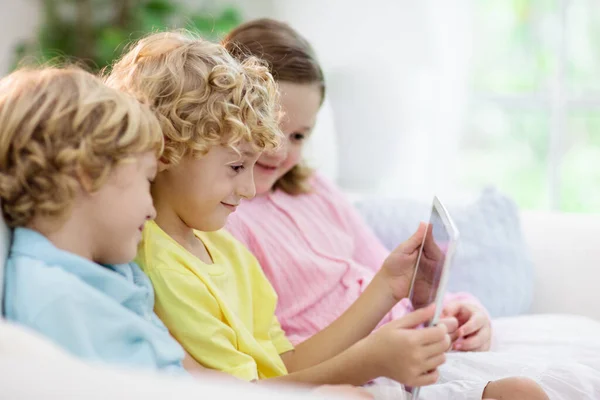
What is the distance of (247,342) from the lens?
1185 mm

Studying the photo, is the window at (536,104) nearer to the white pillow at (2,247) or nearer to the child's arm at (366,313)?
the child's arm at (366,313)

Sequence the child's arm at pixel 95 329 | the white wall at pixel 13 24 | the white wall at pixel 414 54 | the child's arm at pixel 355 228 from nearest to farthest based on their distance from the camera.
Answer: the child's arm at pixel 95 329
the child's arm at pixel 355 228
the white wall at pixel 414 54
the white wall at pixel 13 24

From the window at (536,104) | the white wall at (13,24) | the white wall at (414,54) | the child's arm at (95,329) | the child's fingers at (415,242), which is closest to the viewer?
the child's arm at (95,329)

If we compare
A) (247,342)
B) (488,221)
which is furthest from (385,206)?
(247,342)

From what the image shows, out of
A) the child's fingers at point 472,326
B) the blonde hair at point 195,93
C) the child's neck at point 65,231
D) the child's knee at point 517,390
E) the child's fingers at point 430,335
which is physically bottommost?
the child's fingers at point 472,326

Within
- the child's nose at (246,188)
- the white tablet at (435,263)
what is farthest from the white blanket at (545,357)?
the child's nose at (246,188)

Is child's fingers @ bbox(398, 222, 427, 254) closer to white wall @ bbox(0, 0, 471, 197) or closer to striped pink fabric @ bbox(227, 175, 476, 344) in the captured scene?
striped pink fabric @ bbox(227, 175, 476, 344)

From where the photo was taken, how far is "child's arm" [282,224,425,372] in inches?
52.1

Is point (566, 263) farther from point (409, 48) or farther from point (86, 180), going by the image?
point (409, 48)

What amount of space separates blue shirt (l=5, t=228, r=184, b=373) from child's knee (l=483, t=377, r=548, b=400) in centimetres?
43

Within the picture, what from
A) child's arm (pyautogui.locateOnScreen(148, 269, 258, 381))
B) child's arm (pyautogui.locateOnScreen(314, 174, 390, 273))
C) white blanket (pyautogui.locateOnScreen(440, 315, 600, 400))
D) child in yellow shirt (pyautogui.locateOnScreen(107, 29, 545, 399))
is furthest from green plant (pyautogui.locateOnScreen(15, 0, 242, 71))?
child's arm (pyautogui.locateOnScreen(148, 269, 258, 381))

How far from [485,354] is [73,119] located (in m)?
0.76

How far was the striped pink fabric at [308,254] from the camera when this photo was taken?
1495 mm

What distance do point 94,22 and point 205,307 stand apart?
2.80 metres
